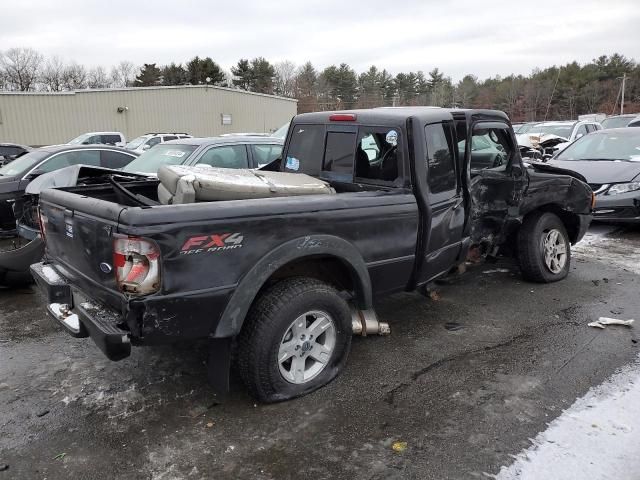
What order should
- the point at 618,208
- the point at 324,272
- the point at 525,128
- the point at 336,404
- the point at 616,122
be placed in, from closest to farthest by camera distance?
the point at 336,404 → the point at 324,272 → the point at 618,208 → the point at 616,122 → the point at 525,128

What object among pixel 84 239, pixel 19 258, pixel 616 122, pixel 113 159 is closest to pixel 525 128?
pixel 616 122

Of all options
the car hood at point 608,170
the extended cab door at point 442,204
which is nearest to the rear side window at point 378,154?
the extended cab door at point 442,204

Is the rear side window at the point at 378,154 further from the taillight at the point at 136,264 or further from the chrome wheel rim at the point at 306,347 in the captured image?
the taillight at the point at 136,264

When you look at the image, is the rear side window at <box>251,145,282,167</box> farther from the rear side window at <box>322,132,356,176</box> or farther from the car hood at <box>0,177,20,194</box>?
the rear side window at <box>322,132,356,176</box>

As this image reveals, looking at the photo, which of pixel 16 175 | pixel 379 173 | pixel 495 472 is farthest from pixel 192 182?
pixel 16 175

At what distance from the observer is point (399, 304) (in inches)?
204

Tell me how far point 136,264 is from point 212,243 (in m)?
0.40

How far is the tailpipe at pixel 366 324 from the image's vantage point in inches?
164

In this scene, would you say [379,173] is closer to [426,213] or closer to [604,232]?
[426,213]

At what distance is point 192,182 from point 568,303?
3974 millimetres

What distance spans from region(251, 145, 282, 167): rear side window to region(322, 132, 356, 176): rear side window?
367 cm

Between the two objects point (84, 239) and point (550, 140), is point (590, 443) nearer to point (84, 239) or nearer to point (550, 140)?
point (84, 239)

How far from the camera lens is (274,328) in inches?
122

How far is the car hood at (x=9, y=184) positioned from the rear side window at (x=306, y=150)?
497cm
